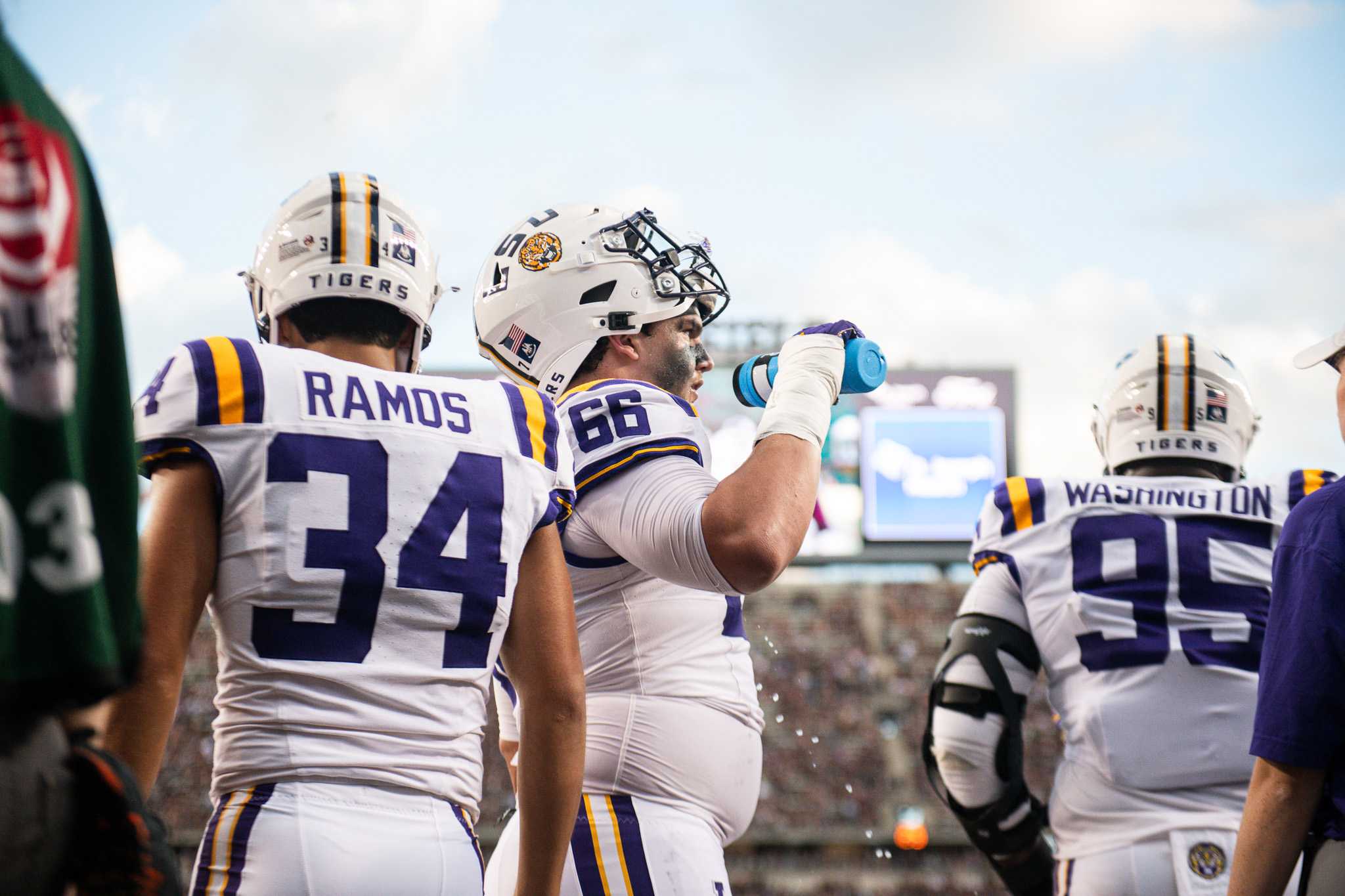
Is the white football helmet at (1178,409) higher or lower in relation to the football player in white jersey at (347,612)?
higher

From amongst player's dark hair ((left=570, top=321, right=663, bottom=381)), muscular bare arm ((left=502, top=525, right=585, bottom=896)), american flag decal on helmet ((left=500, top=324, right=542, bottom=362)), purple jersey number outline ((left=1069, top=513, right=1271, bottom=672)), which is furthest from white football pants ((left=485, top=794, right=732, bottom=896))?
purple jersey number outline ((left=1069, top=513, right=1271, bottom=672))

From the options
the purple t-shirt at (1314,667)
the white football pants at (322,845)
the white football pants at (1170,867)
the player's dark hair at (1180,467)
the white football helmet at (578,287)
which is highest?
the white football helmet at (578,287)

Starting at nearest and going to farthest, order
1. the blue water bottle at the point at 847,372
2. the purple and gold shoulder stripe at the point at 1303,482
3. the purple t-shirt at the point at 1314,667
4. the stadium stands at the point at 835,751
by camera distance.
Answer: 1. the purple t-shirt at the point at 1314,667
2. the blue water bottle at the point at 847,372
3. the purple and gold shoulder stripe at the point at 1303,482
4. the stadium stands at the point at 835,751

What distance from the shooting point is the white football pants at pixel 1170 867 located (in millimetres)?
3426

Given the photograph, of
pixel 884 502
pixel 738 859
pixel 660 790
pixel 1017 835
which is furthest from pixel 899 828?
pixel 660 790

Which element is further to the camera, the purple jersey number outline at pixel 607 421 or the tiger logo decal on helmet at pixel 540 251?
the tiger logo decal on helmet at pixel 540 251

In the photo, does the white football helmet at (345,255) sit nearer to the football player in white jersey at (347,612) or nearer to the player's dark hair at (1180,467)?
the football player in white jersey at (347,612)

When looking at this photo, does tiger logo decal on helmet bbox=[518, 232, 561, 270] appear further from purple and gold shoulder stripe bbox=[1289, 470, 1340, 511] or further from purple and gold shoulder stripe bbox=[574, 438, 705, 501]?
→ purple and gold shoulder stripe bbox=[1289, 470, 1340, 511]

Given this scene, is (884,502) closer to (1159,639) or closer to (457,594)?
(1159,639)

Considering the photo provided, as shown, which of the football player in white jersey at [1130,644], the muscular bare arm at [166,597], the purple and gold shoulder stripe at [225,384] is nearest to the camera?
the muscular bare arm at [166,597]

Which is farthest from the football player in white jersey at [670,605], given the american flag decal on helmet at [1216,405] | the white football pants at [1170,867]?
the american flag decal on helmet at [1216,405]

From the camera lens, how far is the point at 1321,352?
9.12 ft

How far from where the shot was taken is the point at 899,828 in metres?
21.0

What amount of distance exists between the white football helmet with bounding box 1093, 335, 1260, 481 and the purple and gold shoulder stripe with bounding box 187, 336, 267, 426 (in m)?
2.90
